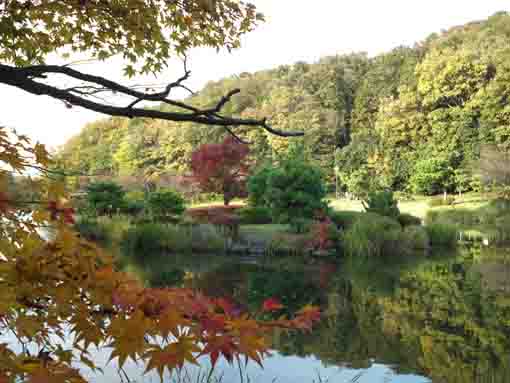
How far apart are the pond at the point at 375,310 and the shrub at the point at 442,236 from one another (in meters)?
1.40

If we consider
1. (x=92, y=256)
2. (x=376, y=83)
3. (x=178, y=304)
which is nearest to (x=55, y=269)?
(x=92, y=256)

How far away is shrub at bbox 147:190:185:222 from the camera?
13.2 meters

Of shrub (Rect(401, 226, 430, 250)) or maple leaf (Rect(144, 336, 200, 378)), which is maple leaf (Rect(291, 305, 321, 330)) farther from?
shrub (Rect(401, 226, 430, 250))

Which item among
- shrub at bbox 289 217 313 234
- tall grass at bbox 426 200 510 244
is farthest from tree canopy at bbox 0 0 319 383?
tall grass at bbox 426 200 510 244

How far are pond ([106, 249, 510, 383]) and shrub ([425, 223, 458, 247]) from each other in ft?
4.59

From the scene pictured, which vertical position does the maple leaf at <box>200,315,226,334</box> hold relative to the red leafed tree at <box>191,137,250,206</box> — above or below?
below

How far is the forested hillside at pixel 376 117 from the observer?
74.2ft

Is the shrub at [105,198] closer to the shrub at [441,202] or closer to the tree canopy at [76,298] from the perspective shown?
the shrub at [441,202]

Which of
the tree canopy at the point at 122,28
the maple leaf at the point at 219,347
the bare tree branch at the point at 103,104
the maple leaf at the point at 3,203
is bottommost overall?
the maple leaf at the point at 219,347

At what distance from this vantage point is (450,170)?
22.1m

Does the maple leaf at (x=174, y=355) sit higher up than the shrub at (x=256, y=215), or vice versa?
the maple leaf at (x=174, y=355)

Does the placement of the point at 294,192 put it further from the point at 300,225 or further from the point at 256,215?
the point at 256,215

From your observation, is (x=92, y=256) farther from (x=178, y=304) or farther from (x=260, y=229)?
(x=260, y=229)

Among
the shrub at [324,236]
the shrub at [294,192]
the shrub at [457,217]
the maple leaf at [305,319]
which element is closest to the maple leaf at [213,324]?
the maple leaf at [305,319]
